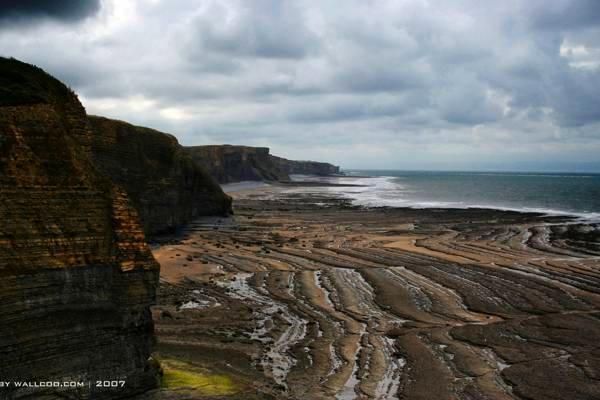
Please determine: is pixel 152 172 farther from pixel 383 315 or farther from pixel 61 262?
pixel 61 262

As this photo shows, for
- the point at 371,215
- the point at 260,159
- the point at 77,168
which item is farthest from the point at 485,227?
the point at 260,159

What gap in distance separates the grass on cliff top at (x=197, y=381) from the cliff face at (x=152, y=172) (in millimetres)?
22343

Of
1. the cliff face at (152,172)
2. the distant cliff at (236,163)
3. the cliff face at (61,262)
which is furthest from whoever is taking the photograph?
the distant cliff at (236,163)

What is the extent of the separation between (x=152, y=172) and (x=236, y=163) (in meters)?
112

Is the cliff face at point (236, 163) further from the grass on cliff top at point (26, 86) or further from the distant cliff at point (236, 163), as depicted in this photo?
the grass on cliff top at point (26, 86)

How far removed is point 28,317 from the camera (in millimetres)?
10305

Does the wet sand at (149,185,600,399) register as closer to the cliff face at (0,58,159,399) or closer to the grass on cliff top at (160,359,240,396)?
the grass on cliff top at (160,359,240,396)

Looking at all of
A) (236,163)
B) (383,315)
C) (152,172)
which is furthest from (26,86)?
(236,163)

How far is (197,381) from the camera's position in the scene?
1328cm

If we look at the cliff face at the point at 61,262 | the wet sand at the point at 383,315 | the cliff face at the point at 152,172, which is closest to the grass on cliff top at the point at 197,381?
the wet sand at the point at 383,315

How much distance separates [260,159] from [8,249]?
16134cm

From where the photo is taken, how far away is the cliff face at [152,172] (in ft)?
121

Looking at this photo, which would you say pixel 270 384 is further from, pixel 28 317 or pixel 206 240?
pixel 206 240

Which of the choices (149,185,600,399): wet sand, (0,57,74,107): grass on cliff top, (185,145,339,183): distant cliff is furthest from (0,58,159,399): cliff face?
(185,145,339,183): distant cliff
